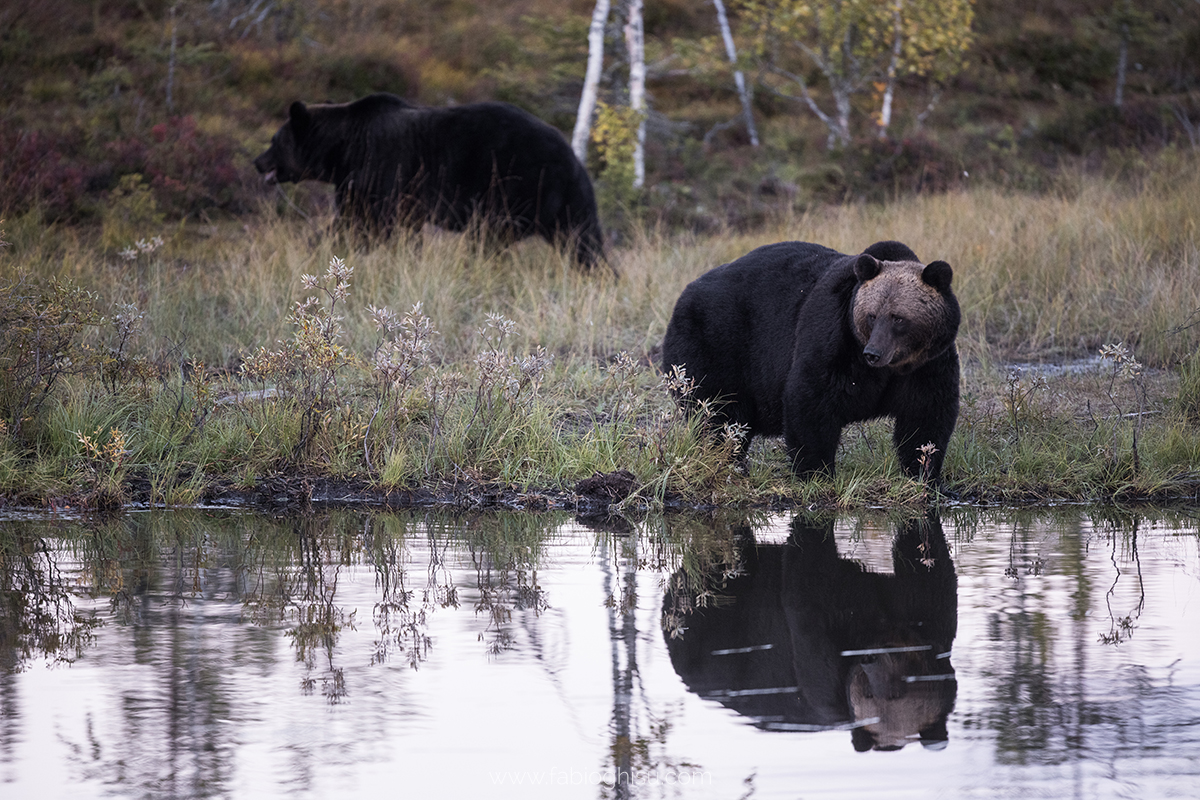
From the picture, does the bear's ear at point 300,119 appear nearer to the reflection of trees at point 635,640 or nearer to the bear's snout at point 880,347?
the reflection of trees at point 635,640

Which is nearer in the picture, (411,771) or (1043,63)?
(411,771)

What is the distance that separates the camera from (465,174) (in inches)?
410

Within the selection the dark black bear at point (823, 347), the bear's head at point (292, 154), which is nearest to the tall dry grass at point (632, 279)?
the bear's head at point (292, 154)

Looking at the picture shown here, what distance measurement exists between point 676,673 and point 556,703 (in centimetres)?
36

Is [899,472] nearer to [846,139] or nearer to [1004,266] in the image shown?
[1004,266]

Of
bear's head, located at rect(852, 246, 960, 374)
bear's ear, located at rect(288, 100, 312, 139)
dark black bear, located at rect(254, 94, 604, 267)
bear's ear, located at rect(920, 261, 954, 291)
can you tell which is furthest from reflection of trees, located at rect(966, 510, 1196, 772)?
bear's ear, located at rect(288, 100, 312, 139)

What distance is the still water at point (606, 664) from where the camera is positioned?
7.71ft

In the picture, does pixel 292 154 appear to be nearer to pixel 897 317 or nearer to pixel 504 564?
pixel 897 317

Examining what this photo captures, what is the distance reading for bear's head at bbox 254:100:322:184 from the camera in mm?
10922

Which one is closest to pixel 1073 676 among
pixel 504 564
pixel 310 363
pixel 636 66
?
pixel 504 564

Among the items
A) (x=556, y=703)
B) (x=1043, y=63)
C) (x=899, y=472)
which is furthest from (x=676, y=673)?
(x=1043, y=63)

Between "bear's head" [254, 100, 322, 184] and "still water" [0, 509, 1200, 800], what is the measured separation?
7096 mm

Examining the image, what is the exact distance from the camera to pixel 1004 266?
9.16 metres

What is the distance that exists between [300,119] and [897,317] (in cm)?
775
